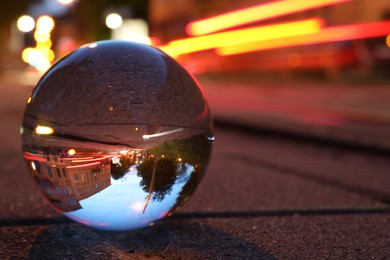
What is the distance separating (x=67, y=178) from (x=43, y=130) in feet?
0.83

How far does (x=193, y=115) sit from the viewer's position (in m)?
2.83

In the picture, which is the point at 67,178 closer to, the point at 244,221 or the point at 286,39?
the point at 244,221

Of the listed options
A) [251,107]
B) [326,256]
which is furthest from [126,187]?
[251,107]

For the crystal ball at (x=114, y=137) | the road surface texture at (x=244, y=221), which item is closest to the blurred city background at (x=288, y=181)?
the road surface texture at (x=244, y=221)

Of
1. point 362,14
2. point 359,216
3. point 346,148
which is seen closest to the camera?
point 359,216

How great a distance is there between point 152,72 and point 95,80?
0.29 m

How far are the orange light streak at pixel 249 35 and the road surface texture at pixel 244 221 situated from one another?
34.5 ft

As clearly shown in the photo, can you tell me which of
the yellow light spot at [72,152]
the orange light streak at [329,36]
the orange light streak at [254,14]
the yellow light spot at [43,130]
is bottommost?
the yellow light spot at [72,152]

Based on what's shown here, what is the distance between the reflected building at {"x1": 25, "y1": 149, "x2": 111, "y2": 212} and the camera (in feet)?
8.47

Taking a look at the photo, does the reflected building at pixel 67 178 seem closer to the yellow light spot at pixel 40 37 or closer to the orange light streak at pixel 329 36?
the orange light streak at pixel 329 36

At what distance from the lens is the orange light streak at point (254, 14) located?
18456mm

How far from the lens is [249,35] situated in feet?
73.2

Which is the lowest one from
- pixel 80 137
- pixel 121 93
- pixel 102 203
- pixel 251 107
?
pixel 251 107

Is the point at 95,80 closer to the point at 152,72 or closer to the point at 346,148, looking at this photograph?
the point at 152,72
